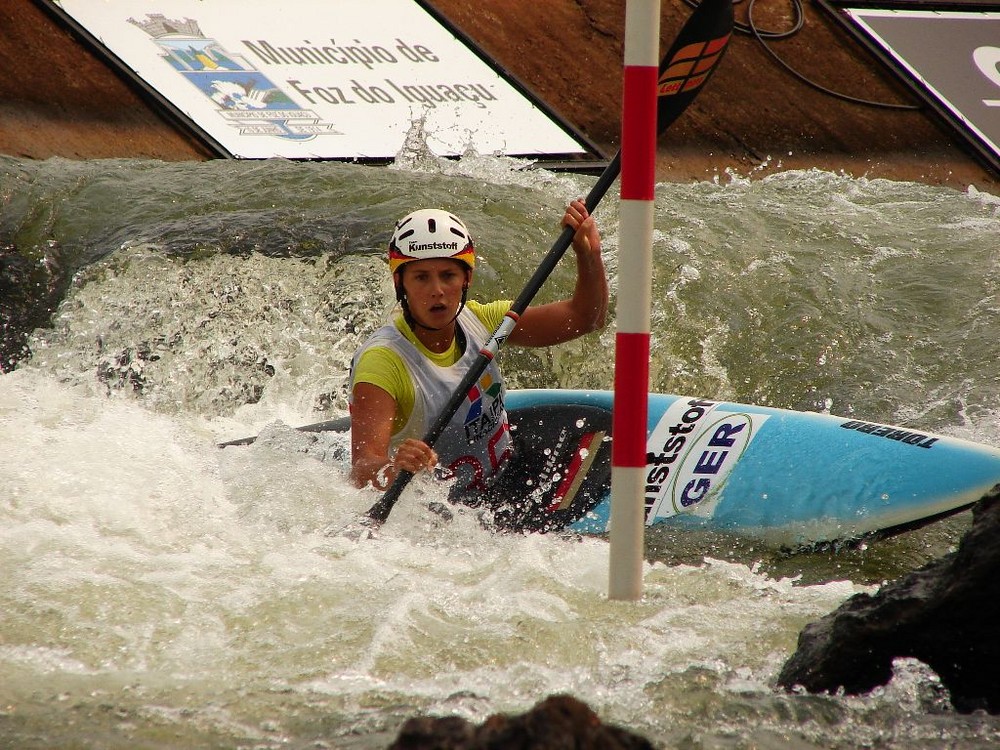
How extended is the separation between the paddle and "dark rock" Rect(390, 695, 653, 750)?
1.75 meters

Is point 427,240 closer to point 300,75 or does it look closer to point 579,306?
point 579,306

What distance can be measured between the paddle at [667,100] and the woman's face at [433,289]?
168 millimetres

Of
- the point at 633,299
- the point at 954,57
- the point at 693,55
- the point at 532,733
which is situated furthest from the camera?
the point at 954,57

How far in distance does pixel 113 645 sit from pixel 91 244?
4641 millimetres

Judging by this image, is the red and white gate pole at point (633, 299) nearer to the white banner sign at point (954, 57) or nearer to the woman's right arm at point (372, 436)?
the woman's right arm at point (372, 436)

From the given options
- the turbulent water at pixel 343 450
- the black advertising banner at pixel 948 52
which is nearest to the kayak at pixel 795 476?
the turbulent water at pixel 343 450

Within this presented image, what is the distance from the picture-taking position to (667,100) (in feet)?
11.3

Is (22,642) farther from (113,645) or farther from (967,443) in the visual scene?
(967,443)

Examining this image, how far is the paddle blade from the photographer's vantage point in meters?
3.15

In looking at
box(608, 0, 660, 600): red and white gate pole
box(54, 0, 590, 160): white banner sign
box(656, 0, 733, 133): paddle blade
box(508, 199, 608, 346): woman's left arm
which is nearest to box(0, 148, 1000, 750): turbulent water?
box(608, 0, 660, 600): red and white gate pole

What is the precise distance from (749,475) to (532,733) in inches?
96.1

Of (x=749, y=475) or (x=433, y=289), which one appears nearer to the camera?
(x=433, y=289)

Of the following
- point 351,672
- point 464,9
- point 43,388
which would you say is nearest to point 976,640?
point 351,672

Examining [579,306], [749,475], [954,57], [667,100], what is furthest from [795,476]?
[954,57]
